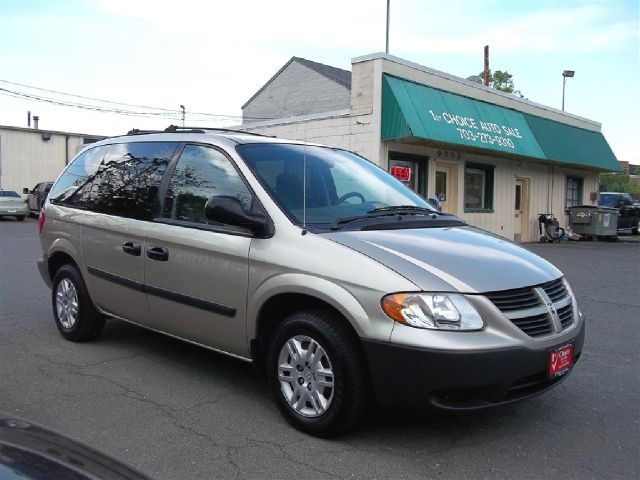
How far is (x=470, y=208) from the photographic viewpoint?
17.7 metres

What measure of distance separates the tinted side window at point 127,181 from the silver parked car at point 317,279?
0.02 metres

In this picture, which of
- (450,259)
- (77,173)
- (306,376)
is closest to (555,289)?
(450,259)

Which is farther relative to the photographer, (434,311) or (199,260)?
(199,260)

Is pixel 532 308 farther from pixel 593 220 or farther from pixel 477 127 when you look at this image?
pixel 593 220

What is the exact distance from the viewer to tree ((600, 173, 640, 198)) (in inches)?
3300

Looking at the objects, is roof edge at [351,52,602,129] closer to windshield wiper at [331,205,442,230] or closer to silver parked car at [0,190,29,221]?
windshield wiper at [331,205,442,230]

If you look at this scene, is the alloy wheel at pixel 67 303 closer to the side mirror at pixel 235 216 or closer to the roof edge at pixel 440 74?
the side mirror at pixel 235 216

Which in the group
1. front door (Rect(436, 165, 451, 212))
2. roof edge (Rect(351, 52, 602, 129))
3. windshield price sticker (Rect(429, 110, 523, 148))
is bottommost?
front door (Rect(436, 165, 451, 212))

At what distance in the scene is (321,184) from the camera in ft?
14.0

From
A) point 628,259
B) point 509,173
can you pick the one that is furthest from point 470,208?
point 628,259

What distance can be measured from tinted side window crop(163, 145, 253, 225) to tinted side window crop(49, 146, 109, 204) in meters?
1.34

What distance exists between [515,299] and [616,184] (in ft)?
318

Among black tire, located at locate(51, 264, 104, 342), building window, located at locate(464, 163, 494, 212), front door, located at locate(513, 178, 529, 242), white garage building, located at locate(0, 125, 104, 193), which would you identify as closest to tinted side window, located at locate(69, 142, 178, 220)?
black tire, located at locate(51, 264, 104, 342)

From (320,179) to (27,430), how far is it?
2.76 m
